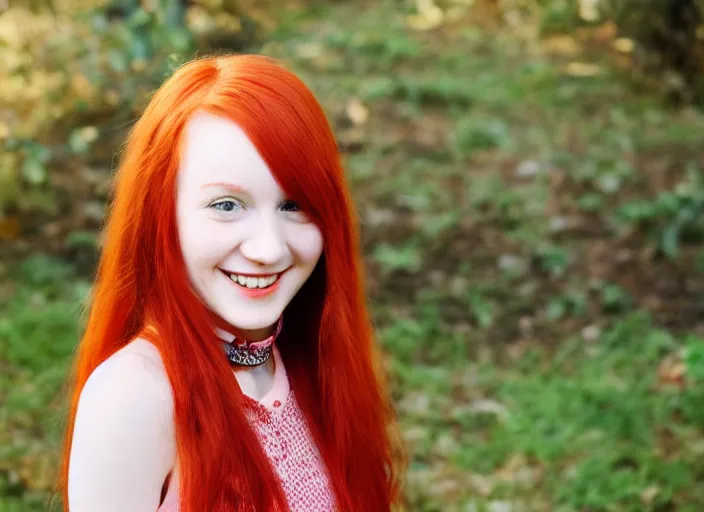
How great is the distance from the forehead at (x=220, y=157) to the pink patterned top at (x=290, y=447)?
0.43 meters

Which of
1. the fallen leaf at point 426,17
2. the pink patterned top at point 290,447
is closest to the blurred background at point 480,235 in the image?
the pink patterned top at point 290,447

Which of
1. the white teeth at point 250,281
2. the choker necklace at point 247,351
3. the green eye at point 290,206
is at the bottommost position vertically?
the choker necklace at point 247,351

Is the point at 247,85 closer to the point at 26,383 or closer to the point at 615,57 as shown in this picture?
the point at 26,383

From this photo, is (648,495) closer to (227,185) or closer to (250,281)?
(250,281)

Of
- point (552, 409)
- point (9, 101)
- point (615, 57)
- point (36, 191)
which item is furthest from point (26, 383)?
point (615, 57)

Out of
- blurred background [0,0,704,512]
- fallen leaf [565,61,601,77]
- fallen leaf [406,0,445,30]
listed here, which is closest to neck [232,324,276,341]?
blurred background [0,0,704,512]

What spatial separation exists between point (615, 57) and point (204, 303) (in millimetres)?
7166

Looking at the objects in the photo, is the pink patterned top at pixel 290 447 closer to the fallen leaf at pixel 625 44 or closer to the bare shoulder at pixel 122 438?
the bare shoulder at pixel 122 438

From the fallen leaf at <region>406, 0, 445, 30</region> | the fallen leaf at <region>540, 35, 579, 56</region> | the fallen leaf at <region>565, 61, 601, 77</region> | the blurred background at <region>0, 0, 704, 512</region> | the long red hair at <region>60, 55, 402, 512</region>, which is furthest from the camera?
the fallen leaf at <region>406, 0, 445, 30</region>

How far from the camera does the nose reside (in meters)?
1.55

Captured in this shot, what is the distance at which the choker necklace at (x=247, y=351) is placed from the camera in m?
1.68

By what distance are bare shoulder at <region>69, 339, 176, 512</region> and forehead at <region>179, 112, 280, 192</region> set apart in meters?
0.34

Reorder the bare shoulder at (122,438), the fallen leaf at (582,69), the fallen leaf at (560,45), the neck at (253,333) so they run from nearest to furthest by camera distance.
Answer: the bare shoulder at (122,438) → the neck at (253,333) → the fallen leaf at (582,69) → the fallen leaf at (560,45)

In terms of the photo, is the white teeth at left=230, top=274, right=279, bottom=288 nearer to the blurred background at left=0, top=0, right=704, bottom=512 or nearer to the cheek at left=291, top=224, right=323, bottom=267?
the cheek at left=291, top=224, right=323, bottom=267
